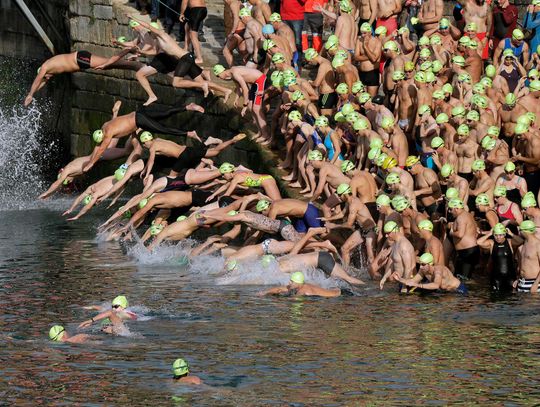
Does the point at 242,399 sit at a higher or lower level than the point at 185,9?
lower

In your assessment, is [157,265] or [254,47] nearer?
[157,265]

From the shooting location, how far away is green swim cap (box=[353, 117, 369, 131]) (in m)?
23.4

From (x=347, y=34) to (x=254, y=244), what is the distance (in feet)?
14.3

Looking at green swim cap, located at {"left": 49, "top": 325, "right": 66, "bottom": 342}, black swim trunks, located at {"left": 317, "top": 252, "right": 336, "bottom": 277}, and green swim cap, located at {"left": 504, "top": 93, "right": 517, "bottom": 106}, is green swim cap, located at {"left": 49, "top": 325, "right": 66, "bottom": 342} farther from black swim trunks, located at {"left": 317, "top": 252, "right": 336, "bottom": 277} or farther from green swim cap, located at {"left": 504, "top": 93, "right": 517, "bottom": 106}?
green swim cap, located at {"left": 504, "top": 93, "right": 517, "bottom": 106}

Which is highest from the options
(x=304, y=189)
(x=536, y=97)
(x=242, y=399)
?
(x=536, y=97)

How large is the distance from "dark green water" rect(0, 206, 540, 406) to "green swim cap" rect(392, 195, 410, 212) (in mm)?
1239

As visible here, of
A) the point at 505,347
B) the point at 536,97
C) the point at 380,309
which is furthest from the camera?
the point at 536,97

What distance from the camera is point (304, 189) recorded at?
982 inches

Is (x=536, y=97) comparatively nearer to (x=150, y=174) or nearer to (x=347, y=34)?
(x=347, y=34)

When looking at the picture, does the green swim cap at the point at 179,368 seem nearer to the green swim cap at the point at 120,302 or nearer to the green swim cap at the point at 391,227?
the green swim cap at the point at 120,302

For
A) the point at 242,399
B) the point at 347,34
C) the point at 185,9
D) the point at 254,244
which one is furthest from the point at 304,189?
the point at 242,399

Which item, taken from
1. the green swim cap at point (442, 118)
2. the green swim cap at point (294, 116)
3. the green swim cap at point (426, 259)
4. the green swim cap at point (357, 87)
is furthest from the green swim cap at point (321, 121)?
the green swim cap at point (426, 259)

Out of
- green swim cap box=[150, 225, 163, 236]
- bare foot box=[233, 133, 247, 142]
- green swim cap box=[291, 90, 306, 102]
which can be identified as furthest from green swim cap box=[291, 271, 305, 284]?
bare foot box=[233, 133, 247, 142]

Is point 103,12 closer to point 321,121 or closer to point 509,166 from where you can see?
point 321,121
